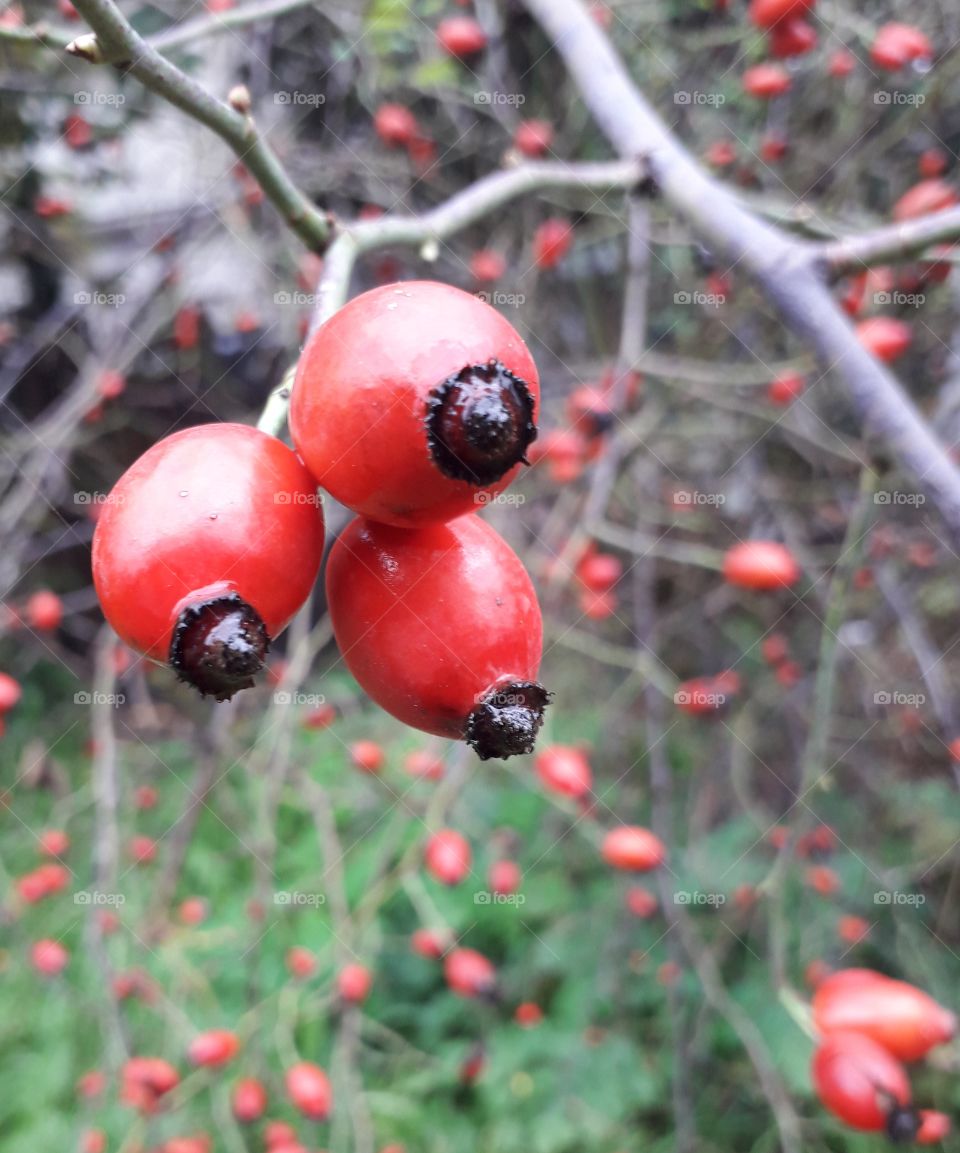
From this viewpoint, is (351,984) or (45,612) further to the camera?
(45,612)

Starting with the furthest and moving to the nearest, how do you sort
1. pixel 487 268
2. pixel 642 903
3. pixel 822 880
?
pixel 487 268 → pixel 822 880 → pixel 642 903

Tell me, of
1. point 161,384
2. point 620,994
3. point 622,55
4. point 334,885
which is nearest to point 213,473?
point 334,885

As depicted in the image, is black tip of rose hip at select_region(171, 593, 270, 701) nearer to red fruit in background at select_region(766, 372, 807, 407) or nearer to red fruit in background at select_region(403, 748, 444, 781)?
red fruit in background at select_region(403, 748, 444, 781)

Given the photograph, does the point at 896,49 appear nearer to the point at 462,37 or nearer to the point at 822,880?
the point at 462,37

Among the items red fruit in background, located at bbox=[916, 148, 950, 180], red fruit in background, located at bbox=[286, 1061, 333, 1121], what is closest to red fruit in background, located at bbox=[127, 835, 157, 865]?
red fruit in background, located at bbox=[286, 1061, 333, 1121]

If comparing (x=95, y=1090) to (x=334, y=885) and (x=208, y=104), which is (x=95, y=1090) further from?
(x=208, y=104)

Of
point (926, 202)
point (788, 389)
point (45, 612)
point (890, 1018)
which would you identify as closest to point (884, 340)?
point (926, 202)

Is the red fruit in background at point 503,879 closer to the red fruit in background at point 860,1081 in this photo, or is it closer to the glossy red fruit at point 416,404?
the red fruit in background at point 860,1081
